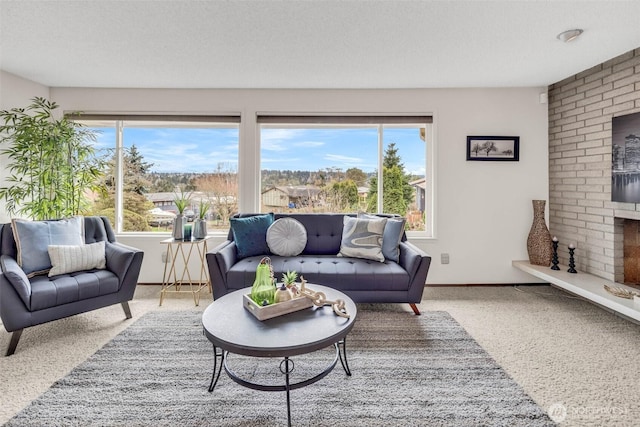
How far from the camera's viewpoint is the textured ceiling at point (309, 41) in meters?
2.05

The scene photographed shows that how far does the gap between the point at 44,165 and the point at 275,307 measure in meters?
3.17

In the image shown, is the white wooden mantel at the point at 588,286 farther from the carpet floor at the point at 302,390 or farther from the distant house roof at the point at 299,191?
the distant house roof at the point at 299,191

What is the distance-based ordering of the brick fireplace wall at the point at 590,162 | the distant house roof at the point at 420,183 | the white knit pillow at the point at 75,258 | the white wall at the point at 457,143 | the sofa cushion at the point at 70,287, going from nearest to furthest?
1. the sofa cushion at the point at 70,287
2. the white knit pillow at the point at 75,258
3. the brick fireplace wall at the point at 590,162
4. the white wall at the point at 457,143
5. the distant house roof at the point at 420,183

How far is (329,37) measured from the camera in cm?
242

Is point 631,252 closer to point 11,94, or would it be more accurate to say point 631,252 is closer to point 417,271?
point 417,271

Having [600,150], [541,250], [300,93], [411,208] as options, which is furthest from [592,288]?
[300,93]

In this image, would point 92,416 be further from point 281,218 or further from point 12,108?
point 12,108

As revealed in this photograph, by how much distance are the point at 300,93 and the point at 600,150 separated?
3120 millimetres

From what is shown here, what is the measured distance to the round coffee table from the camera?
1.39 meters

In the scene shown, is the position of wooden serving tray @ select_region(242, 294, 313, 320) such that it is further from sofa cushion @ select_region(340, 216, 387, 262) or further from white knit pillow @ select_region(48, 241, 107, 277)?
white knit pillow @ select_region(48, 241, 107, 277)

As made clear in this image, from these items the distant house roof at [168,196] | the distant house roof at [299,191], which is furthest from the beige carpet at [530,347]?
the distant house roof at [299,191]

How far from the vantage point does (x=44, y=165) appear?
319 centimetres

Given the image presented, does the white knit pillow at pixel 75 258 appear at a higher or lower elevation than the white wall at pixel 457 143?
lower

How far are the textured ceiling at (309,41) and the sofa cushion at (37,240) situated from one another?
4.84ft
